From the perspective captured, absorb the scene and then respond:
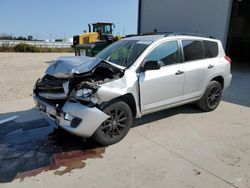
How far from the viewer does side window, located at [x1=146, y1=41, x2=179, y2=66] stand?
170 inches

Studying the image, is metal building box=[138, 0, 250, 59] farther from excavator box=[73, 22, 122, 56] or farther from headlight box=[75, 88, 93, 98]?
headlight box=[75, 88, 93, 98]

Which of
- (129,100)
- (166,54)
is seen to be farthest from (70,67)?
(166,54)

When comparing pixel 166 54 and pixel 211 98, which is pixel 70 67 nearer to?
pixel 166 54

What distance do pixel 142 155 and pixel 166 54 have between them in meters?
1.96

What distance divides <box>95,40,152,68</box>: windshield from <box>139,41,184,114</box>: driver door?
0.76ft

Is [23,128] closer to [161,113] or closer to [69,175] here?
[69,175]

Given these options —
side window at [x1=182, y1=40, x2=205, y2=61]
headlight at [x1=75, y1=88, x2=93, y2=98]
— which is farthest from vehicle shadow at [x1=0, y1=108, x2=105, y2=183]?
side window at [x1=182, y1=40, x2=205, y2=61]

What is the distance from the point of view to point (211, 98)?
18.1 ft

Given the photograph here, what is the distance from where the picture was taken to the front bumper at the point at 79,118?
3.42 m

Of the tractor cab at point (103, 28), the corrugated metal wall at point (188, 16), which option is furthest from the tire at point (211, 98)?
the tractor cab at point (103, 28)

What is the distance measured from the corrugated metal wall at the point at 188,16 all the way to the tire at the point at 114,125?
804 cm

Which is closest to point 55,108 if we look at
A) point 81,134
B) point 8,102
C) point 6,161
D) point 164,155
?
point 81,134

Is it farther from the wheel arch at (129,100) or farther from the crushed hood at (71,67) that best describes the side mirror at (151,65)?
the wheel arch at (129,100)

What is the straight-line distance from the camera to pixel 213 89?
17.9ft
